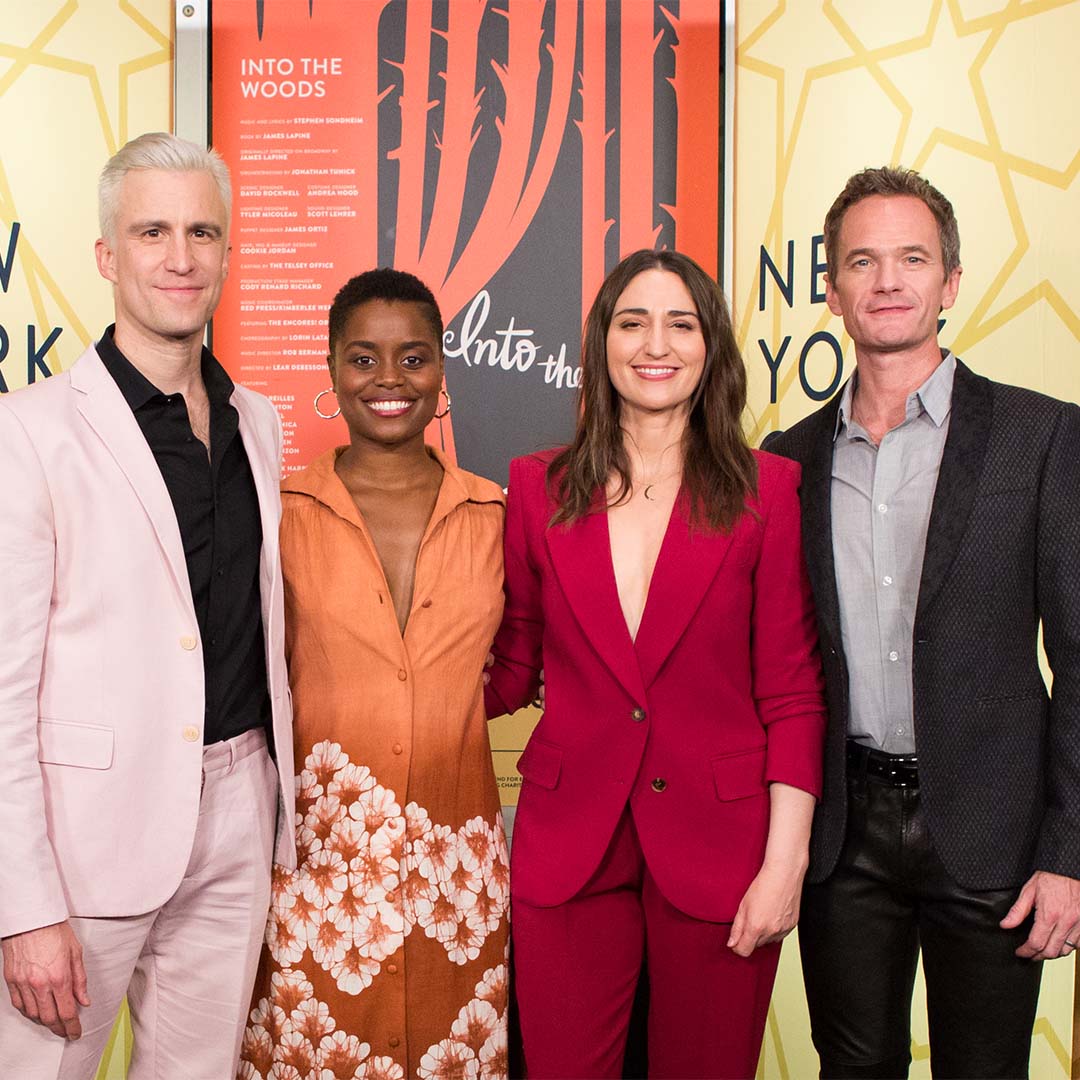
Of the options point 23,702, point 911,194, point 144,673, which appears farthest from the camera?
point 911,194

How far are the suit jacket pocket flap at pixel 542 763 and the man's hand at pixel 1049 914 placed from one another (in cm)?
84

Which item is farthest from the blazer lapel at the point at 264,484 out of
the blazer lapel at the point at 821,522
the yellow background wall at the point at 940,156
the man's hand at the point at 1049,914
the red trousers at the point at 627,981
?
the yellow background wall at the point at 940,156

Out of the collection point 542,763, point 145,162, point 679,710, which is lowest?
point 542,763

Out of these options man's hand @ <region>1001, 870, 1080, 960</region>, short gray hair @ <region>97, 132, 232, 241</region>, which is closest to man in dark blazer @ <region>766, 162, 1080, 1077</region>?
man's hand @ <region>1001, 870, 1080, 960</region>

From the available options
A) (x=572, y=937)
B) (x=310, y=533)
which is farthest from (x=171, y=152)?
(x=572, y=937)

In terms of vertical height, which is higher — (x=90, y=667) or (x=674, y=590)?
(x=674, y=590)

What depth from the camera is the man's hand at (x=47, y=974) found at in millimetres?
1876

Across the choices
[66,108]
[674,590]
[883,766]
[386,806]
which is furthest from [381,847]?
[66,108]

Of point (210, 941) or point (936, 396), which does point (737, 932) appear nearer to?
point (210, 941)

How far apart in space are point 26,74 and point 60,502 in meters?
1.96

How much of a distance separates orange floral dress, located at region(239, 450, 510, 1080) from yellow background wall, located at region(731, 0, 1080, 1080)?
1.54 metres

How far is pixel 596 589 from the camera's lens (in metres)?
2.16

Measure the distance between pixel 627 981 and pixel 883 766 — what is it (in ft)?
2.03

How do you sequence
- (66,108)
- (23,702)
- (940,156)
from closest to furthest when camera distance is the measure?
1. (23,702)
2. (940,156)
3. (66,108)
